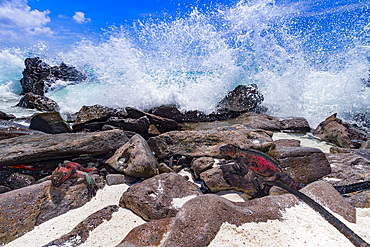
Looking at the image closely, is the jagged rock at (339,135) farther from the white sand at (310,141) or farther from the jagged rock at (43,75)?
the jagged rock at (43,75)

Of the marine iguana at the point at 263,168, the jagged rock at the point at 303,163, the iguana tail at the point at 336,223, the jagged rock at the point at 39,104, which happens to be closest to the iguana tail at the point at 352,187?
the jagged rock at the point at 303,163

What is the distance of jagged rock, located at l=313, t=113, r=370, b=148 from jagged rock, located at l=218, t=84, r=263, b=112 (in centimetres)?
222

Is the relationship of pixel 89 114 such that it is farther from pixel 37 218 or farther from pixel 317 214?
pixel 317 214

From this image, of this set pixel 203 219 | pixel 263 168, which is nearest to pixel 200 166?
pixel 263 168

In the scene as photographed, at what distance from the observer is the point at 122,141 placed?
3.17 metres

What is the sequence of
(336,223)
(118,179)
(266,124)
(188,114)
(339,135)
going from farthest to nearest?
(188,114) < (266,124) < (339,135) < (118,179) < (336,223)

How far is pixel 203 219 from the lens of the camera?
4.42ft

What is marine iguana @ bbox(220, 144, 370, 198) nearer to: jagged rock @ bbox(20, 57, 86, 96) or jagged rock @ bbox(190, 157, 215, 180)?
jagged rock @ bbox(190, 157, 215, 180)

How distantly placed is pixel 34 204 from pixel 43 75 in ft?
44.1

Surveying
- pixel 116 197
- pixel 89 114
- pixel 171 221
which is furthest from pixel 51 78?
pixel 171 221

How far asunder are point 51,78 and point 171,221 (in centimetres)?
1312

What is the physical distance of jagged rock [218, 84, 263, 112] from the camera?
6766mm

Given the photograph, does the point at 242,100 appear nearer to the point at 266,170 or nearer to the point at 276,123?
the point at 276,123

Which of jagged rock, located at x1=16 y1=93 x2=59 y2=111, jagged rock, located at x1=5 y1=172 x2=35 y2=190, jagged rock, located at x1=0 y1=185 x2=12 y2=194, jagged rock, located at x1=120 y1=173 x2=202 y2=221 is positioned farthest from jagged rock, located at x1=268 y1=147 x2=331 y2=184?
jagged rock, located at x1=16 y1=93 x2=59 y2=111
